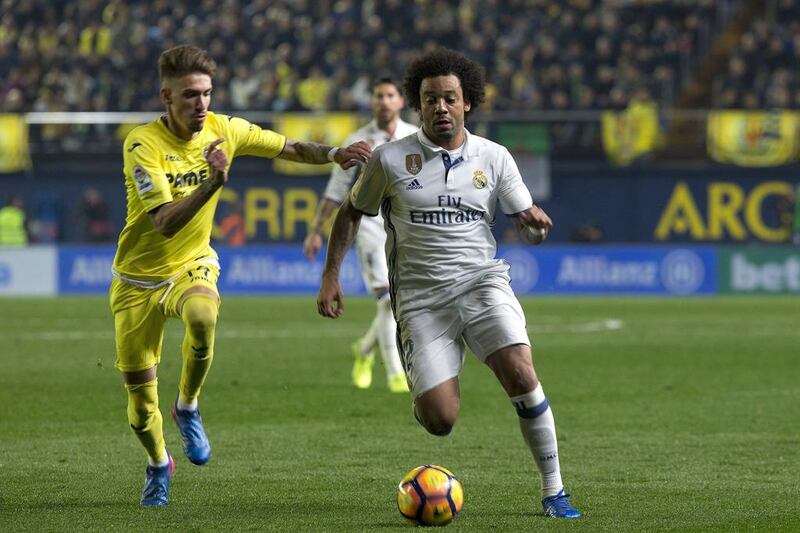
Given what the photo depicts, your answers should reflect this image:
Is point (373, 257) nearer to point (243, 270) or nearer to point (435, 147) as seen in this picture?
point (435, 147)

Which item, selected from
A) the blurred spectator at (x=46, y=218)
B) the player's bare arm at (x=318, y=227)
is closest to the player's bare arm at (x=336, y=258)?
the player's bare arm at (x=318, y=227)

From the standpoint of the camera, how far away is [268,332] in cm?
1797

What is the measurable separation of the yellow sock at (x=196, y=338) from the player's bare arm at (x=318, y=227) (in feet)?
13.6

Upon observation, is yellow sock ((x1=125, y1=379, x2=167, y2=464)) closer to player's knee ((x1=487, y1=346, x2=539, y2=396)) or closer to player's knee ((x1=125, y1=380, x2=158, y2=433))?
player's knee ((x1=125, y1=380, x2=158, y2=433))

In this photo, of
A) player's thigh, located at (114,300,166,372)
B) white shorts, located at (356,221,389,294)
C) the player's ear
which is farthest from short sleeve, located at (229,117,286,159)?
white shorts, located at (356,221,389,294)

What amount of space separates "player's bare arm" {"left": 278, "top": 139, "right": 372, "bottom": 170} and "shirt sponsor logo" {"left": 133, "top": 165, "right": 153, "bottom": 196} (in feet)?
2.96

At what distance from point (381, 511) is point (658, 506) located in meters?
1.27

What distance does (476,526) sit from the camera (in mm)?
5941

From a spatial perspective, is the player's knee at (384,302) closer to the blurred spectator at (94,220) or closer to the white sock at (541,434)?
the white sock at (541,434)

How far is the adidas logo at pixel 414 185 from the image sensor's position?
628 centimetres

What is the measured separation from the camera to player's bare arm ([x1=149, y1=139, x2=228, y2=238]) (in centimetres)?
618

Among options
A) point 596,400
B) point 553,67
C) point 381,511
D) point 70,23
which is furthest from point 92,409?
point 70,23

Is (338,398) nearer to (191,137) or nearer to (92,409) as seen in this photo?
(92,409)

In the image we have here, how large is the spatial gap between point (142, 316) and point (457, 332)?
158 centimetres
